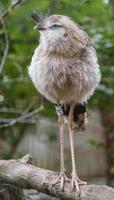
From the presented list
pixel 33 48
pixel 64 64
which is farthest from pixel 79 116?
pixel 33 48

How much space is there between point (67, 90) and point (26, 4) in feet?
7.90

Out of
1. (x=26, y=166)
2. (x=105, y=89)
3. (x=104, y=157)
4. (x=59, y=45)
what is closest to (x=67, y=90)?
(x=59, y=45)

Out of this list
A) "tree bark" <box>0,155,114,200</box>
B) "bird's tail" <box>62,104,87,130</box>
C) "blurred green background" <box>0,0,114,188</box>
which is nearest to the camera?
"tree bark" <box>0,155,114,200</box>

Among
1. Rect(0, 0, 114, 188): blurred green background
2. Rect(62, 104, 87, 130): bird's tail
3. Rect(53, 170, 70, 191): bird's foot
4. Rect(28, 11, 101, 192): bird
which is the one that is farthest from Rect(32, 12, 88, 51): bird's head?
Rect(0, 0, 114, 188): blurred green background

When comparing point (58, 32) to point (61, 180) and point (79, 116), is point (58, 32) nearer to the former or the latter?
point (79, 116)

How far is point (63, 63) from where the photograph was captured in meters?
2.82

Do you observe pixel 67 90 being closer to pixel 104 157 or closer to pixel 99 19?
pixel 99 19

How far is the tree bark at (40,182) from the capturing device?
8.35ft

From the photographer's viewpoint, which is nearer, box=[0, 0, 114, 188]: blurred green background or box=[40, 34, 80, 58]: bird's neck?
box=[40, 34, 80, 58]: bird's neck

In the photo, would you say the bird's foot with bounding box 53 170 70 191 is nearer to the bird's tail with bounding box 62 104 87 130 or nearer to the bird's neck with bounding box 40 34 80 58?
the bird's tail with bounding box 62 104 87 130

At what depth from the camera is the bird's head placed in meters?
2.73

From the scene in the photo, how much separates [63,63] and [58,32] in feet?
0.57

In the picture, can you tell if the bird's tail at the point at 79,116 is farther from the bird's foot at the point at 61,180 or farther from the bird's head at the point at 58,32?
the bird's head at the point at 58,32

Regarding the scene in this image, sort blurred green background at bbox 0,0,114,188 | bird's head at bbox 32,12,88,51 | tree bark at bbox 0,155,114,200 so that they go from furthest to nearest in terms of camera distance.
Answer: blurred green background at bbox 0,0,114,188 < bird's head at bbox 32,12,88,51 < tree bark at bbox 0,155,114,200
